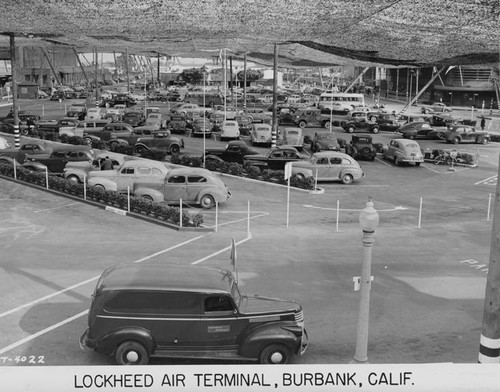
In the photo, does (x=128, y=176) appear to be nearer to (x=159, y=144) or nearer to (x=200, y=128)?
(x=159, y=144)

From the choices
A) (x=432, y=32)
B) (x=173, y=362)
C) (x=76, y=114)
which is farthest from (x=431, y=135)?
(x=173, y=362)

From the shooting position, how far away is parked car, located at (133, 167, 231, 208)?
76.1 ft

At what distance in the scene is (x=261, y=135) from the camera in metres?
41.2

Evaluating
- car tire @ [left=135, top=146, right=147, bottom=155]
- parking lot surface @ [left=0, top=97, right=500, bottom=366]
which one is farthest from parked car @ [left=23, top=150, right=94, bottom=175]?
car tire @ [left=135, top=146, right=147, bottom=155]

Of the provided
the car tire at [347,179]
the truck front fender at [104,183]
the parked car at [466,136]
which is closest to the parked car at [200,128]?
the parked car at [466,136]

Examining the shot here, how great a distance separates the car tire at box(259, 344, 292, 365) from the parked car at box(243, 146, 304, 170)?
2114 centimetres

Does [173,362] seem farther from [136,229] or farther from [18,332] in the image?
[136,229]

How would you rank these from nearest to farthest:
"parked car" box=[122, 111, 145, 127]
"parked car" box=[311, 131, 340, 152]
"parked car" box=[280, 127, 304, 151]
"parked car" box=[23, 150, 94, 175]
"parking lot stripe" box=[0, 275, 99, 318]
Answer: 1. "parking lot stripe" box=[0, 275, 99, 318]
2. "parked car" box=[23, 150, 94, 175]
3. "parked car" box=[311, 131, 340, 152]
4. "parked car" box=[280, 127, 304, 151]
5. "parked car" box=[122, 111, 145, 127]

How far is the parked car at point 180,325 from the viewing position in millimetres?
10344

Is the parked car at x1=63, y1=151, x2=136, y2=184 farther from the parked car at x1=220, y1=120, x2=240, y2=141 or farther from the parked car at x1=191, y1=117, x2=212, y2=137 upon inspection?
the parked car at x1=191, y1=117, x2=212, y2=137

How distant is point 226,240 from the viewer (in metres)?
18.8

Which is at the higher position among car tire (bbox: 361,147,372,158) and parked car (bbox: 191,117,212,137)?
parked car (bbox: 191,117,212,137)

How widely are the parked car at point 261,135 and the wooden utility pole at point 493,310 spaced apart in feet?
110

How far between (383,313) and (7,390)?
9510 mm
